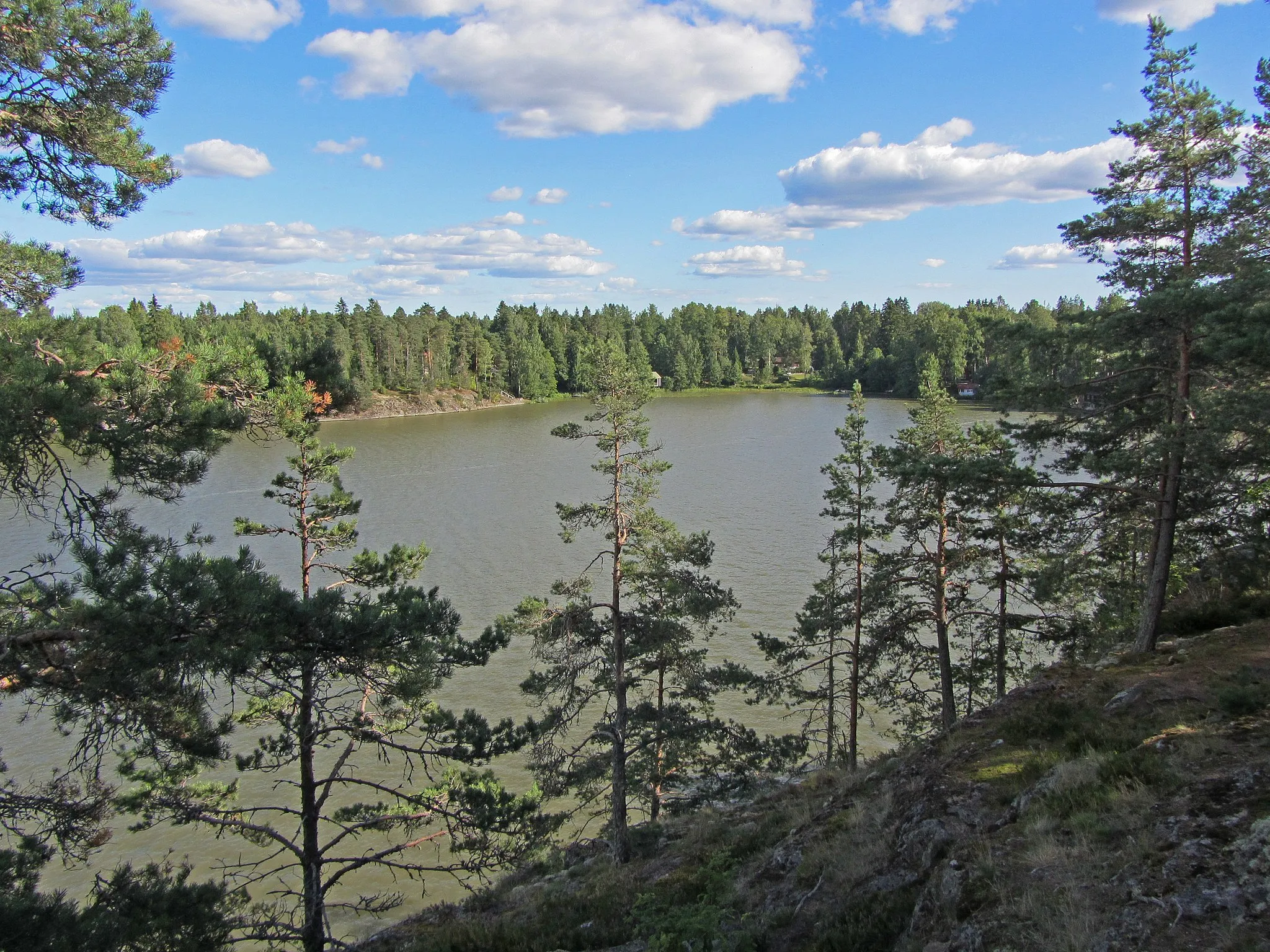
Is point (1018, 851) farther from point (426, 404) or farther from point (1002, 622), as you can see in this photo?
point (426, 404)

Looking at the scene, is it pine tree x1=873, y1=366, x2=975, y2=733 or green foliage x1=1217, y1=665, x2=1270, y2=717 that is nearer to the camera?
green foliage x1=1217, y1=665, x2=1270, y2=717

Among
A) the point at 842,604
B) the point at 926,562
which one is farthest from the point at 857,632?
the point at 926,562

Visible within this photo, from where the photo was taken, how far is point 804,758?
60.4 ft

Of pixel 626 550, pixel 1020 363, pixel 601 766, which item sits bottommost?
pixel 601 766

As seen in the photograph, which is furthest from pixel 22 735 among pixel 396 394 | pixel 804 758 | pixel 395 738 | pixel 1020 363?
pixel 396 394

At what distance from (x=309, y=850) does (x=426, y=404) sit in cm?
7356

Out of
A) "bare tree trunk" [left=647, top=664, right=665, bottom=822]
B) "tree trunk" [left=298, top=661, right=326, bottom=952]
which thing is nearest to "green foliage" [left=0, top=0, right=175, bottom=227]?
"tree trunk" [left=298, top=661, right=326, bottom=952]

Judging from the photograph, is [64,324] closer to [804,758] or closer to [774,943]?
[774,943]

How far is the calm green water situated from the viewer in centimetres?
2006

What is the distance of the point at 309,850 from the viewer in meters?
9.62

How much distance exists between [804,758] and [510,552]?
14.5 meters

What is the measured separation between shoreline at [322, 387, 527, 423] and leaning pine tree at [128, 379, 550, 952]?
59.8m

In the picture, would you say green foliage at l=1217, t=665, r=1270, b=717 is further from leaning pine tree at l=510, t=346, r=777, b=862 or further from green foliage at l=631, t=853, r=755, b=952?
leaning pine tree at l=510, t=346, r=777, b=862

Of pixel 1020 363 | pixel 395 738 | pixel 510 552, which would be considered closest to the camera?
pixel 1020 363
